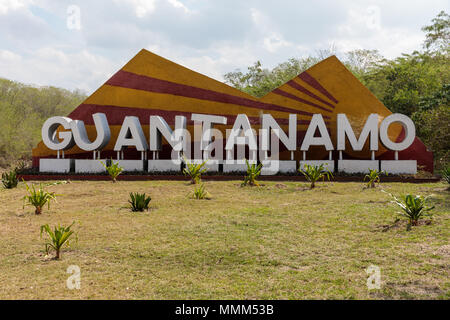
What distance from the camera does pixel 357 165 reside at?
1473 centimetres

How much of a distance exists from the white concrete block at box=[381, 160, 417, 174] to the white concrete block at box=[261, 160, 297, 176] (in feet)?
11.9

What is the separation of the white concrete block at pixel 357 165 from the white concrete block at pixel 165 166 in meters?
6.79

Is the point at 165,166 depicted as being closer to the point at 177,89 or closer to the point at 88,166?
the point at 88,166

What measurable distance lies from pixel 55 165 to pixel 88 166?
1509 mm

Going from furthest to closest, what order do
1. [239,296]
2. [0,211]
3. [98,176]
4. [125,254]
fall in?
[98,176] < [0,211] < [125,254] < [239,296]

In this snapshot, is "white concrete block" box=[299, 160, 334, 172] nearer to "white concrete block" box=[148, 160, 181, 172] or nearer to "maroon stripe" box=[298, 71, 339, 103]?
"maroon stripe" box=[298, 71, 339, 103]

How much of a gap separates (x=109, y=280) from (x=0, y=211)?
20.0ft

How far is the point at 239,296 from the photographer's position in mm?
3910

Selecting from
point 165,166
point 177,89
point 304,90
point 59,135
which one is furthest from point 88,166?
point 304,90

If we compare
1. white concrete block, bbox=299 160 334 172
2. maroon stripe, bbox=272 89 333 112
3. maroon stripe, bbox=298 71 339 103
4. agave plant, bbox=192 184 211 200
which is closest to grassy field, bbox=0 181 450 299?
agave plant, bbox=192 184 211 200

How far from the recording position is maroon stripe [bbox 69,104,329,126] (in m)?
16.2

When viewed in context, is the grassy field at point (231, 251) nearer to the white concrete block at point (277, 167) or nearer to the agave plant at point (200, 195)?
the agave plant at point (200, 195)

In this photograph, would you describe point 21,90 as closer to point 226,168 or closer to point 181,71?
point 181,71
